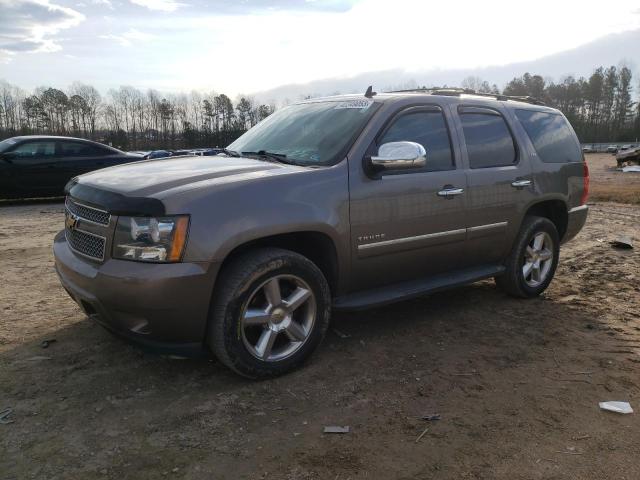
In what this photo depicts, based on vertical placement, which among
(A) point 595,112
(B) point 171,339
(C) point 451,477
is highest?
(A) point 595,112

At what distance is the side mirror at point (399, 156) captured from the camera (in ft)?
11.9

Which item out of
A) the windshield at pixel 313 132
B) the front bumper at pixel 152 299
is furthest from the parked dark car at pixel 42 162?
the front bumper at pixel 152 299

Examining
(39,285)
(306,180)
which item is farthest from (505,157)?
(39,285)

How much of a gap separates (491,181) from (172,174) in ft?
8.80

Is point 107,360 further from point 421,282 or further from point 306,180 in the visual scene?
point 421,282

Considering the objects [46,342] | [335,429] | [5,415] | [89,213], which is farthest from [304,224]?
[46,342]

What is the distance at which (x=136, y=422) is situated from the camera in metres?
2.93

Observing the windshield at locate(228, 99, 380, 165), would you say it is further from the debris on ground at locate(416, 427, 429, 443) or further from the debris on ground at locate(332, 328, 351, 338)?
the debris on ground at locate(416, 427, 429, 443)

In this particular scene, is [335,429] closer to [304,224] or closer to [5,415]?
[304,224]

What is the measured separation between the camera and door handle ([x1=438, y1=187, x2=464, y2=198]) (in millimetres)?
4172

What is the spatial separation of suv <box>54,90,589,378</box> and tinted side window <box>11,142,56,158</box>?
29.0 ft

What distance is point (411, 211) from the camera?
3980 mm

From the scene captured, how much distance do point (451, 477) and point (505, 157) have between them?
123 inches

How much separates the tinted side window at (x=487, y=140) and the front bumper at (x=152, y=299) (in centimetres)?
258
